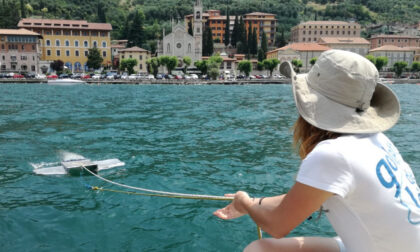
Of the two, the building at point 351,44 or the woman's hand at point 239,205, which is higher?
the building at point 351,44

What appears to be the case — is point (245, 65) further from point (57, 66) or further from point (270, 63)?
point (57, 66)

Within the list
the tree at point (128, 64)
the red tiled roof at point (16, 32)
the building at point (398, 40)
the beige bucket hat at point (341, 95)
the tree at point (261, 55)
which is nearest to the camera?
the beige bucket hat at point (341, 95)

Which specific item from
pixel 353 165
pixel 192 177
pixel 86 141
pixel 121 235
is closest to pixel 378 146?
pixel 353 165

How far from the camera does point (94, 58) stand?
8188cm

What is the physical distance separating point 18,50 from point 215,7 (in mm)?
101093

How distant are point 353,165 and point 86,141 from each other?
9961 mm

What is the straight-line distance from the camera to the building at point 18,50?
250 ft

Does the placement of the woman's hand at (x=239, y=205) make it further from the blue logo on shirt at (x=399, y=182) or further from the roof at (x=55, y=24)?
the roof at (x=55, y=24)

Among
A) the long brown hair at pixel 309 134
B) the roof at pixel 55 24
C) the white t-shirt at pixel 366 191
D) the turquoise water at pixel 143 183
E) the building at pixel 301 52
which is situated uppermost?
the roof at pixel 55 24

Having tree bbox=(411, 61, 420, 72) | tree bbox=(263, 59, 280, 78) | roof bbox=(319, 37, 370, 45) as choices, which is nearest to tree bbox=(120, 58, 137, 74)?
tree bbox=(263, 59, 280, 78)

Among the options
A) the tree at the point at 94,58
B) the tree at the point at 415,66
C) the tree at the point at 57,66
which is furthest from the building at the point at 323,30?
the tree at the point at 57,66

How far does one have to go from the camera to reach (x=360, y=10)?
534 ft

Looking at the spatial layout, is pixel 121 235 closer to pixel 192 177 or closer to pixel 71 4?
pixel 192 177

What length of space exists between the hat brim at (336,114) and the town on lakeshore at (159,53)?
6395 centimetres
